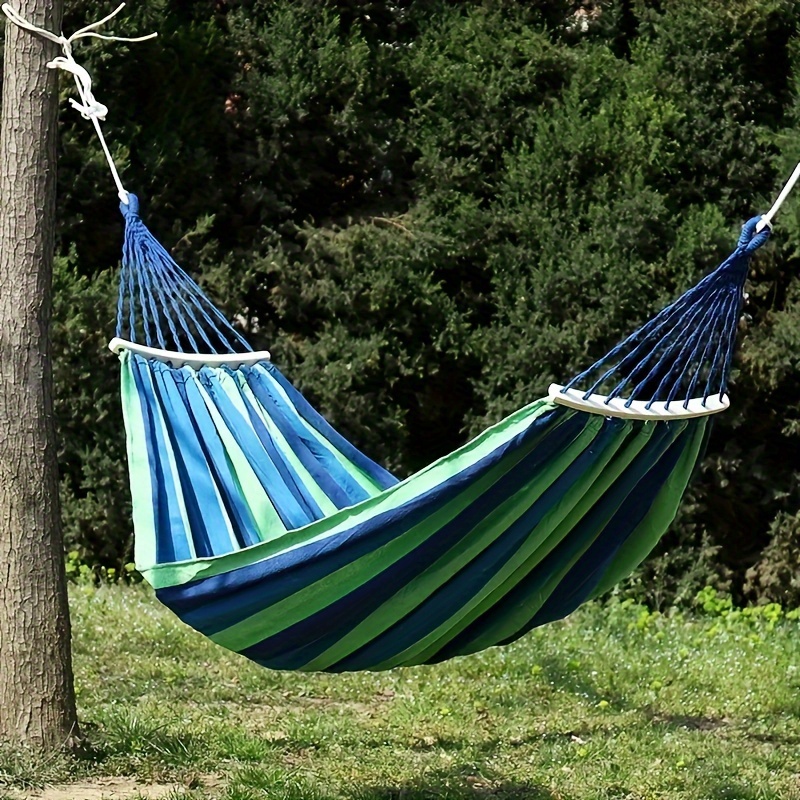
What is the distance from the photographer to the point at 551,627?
4.42 m

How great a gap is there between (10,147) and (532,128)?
2.54 meters

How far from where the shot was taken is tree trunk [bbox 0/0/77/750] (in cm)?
271

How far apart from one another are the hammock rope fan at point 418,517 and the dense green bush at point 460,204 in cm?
217

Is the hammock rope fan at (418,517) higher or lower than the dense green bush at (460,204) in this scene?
lower

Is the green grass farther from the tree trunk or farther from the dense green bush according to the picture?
the dense green bush

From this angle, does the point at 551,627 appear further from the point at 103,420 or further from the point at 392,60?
the point at 392,60

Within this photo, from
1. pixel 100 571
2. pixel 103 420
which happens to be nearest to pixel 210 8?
pixel 103 420

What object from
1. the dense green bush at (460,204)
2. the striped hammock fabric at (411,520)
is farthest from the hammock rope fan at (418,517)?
the dense green bush at (460,204)

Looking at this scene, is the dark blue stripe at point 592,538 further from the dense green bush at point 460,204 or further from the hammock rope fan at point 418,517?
the dense green bush at point 460,204

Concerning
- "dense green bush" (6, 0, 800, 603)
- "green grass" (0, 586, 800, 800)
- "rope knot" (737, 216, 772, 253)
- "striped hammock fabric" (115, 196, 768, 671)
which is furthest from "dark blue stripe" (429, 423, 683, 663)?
"dense green bush" (6, 0, 800, 603)

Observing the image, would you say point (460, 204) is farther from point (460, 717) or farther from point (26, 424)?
point (26, 424)

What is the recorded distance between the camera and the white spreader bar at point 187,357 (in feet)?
8.43

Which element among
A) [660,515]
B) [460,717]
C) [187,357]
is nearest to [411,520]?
[660,515]

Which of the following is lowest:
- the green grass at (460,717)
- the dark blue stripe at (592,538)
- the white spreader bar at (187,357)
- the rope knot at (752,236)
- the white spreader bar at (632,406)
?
the green grass at (460,717)
